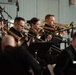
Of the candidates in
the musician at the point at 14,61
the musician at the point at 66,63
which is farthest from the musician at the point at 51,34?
the musician at the point at 14,61

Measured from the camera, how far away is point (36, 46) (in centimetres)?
515

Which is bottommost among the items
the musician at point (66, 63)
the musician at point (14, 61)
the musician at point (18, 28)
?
the musician at point (66, 63)

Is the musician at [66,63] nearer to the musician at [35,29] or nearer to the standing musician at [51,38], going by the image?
the standing musician at [51,38]

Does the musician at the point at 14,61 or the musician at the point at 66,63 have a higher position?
the musician at the point at 14,61

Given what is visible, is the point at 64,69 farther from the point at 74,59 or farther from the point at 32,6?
the point at 32,6

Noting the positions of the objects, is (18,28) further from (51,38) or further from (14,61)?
(14,61)

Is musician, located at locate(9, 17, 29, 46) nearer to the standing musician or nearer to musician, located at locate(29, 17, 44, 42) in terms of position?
musician, located at locate(29, 17, 44, 42)

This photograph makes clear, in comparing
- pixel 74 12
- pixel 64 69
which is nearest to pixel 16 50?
pixel 64 69

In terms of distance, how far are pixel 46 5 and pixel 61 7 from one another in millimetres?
761

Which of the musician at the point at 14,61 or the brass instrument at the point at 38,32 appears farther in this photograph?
the brass instrument at the point at 38,32

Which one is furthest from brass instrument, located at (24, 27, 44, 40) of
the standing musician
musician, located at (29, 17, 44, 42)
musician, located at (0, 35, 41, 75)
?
musician, located at (0, 35, 41, 75)

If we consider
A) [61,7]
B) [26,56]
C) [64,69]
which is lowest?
[64,69]

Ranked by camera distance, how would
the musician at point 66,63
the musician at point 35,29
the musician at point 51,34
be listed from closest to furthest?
the musician at point 66,63 → the musician at point 35,29 → the musician at point 51,34

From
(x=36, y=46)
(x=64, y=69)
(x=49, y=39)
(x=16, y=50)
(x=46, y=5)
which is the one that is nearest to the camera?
(x=16, y=50)
